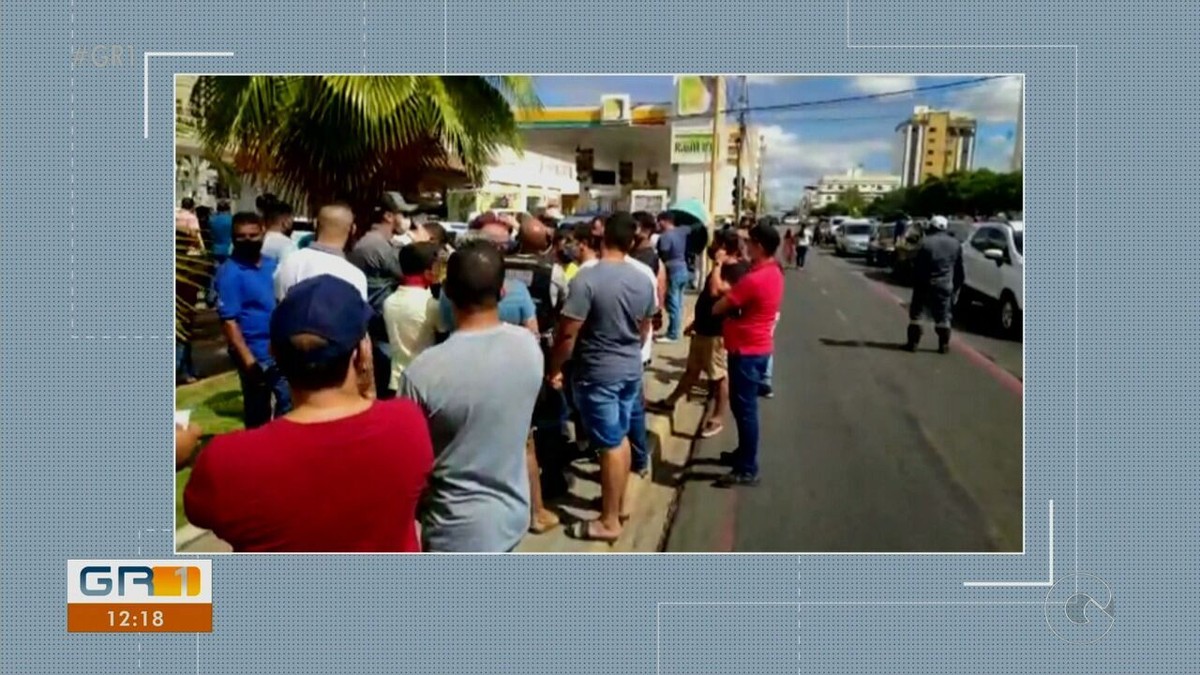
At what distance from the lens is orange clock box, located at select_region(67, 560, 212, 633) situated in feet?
7.77

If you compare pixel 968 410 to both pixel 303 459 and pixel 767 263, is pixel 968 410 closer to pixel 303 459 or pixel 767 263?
pixel 767 263

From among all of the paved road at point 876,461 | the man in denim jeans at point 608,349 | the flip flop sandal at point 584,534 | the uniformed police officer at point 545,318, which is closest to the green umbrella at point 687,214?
the paved road at point 876,461

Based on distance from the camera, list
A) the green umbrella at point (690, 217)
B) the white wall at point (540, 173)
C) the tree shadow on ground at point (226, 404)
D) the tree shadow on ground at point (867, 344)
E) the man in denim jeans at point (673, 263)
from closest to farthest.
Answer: the tree shadow on ground at point (226, 404) < the man in denim jeans at point (673, 263) < the tree shadow on ground at point (867, 344) < the green umbrella at point (690, 217) < the white wall at point (540, 173)

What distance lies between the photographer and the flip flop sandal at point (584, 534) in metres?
3.68

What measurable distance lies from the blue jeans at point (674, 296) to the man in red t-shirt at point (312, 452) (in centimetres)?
675

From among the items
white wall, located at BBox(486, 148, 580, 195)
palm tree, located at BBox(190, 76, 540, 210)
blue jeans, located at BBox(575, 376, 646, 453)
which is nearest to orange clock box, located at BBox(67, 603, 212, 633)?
blue jeans, located at BBox(575, 376, 646, 453)

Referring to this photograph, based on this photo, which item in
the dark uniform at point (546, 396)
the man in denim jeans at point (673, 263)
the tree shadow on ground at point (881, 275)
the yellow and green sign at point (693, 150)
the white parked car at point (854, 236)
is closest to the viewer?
the dark uniform at point (546, 396)

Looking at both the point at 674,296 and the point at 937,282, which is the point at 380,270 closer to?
the point at 674,296

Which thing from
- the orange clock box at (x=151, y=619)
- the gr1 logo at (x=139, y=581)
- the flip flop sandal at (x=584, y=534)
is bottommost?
the flip flop sandal at (x=584, y=534)

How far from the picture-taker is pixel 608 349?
11.7 ft

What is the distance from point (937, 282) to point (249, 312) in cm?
681

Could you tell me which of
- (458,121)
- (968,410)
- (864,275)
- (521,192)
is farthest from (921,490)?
(521,192)

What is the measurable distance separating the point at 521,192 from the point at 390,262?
1562cm

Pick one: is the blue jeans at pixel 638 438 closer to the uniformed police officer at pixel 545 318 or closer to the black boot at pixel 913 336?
the uniformed police officer at pixel 545 318
